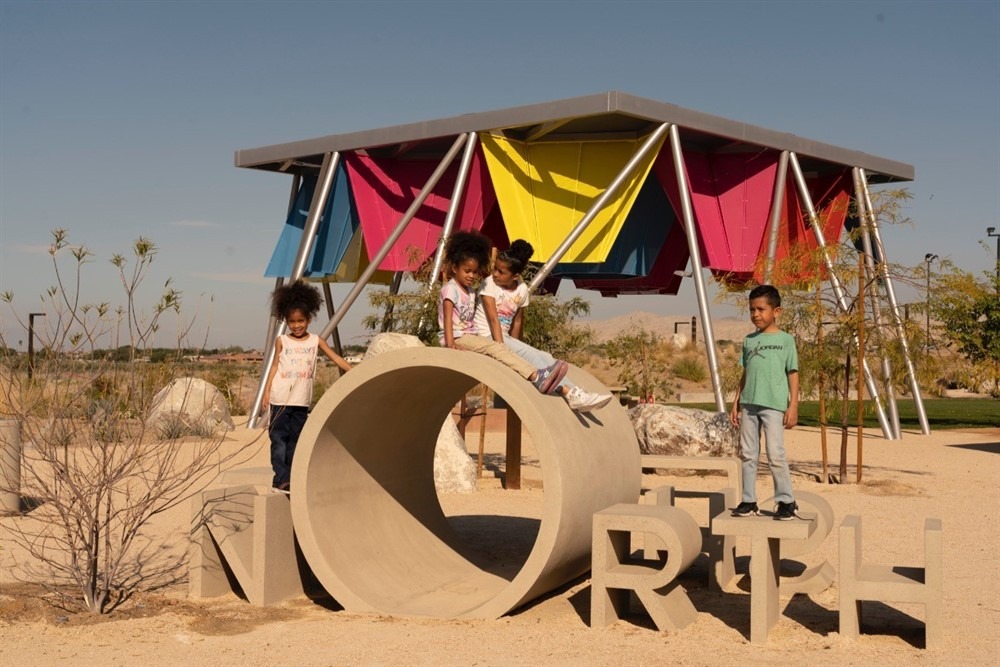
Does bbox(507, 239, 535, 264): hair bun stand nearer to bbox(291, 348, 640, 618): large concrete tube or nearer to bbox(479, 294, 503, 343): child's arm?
bbox(479, 294, 503, 343): child's arm

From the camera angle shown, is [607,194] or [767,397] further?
[607,194]

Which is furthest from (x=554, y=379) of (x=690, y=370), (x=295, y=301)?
(x=690, y=370)

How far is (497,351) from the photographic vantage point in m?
7.79

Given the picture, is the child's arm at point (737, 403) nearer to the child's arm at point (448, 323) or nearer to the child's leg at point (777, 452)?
the child's leg at point (777, 452)

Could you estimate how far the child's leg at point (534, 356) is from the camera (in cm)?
796

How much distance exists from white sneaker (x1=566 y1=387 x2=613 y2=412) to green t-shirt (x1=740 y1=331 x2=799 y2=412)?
3.37 feet

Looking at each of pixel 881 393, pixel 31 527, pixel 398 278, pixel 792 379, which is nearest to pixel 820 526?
pixel 792 379

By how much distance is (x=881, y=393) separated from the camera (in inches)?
956

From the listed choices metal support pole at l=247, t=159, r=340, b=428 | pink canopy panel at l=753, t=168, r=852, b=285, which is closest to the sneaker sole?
pink canopy panel at l=753, t=168, r=852, b=285

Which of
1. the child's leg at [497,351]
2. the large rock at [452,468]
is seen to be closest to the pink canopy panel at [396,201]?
the large rock at [452,468]

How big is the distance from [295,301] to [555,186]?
14.0 m

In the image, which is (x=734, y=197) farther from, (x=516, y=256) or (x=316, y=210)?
(x=516, y=256)

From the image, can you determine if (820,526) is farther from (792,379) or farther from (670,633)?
Answer: (670,633)

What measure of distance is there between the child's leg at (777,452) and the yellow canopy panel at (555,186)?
14307 mm
